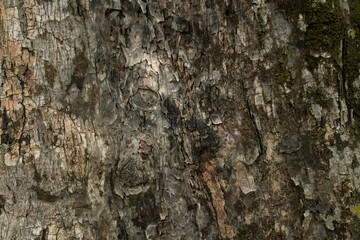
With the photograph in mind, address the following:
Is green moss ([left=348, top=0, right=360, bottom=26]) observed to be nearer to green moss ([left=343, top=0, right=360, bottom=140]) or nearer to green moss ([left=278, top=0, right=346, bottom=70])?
green moss ([left=343, top=0, right=360, bottom=140])

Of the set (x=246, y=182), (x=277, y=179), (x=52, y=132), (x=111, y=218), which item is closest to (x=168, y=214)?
(x=111, y=218)

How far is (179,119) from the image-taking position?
6.31 feet

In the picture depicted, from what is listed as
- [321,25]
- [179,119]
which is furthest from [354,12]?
[179,119]

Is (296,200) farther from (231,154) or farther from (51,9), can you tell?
(51,9)

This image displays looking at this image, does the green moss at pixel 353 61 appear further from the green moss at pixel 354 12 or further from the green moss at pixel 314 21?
the green moss at pixel 314 21

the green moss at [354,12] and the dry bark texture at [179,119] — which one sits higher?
the green moss at [354,12]

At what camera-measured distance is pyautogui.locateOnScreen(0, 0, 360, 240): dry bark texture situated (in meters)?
1.87

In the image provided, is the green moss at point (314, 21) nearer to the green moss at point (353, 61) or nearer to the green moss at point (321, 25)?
the green moss at point (321, 25)

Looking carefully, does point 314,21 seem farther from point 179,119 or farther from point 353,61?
point 179,119

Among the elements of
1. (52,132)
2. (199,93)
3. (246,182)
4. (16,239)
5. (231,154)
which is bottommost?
(16,239)

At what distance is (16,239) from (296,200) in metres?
1.36

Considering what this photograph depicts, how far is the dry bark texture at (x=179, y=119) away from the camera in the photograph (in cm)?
187

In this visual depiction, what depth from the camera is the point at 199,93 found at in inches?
75.8

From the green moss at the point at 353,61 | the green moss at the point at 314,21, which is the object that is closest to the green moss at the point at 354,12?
the green moss at the point at 353,61
